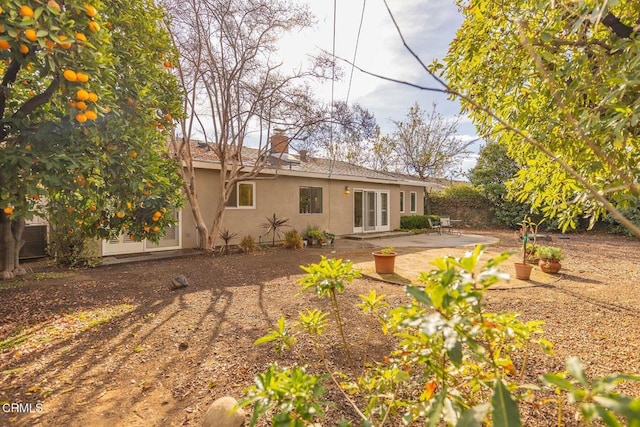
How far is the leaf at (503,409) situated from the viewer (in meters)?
0.78

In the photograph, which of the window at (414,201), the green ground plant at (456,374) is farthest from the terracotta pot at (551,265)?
the window at (414,201)

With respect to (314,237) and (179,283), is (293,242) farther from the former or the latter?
(179,283)

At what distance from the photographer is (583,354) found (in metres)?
3.45

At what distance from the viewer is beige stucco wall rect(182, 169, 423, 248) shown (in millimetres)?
10773

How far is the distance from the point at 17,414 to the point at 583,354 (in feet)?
17.9

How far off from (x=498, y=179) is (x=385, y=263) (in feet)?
56.7

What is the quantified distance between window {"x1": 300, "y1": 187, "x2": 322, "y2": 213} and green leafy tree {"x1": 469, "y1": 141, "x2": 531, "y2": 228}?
1269cm

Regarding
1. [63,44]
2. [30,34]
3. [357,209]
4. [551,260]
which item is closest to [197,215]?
[63,44]

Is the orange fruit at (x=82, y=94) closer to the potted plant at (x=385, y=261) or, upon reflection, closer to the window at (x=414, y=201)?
the potted plant at (x=385, y=261)

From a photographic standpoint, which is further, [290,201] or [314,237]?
[290,201]

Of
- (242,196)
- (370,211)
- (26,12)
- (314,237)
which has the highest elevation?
(26,12)

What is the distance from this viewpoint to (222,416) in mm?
2336

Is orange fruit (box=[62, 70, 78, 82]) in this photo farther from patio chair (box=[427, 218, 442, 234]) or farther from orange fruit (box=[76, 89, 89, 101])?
patio chair (box=[427, 218, 442, 234])

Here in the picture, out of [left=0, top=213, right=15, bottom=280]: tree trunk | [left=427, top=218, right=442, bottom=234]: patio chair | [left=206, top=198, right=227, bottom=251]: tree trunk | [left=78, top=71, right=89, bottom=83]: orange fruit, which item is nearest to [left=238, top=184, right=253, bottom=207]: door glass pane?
[left=206, top=198, right=227, bottom=251]: tree trunk
